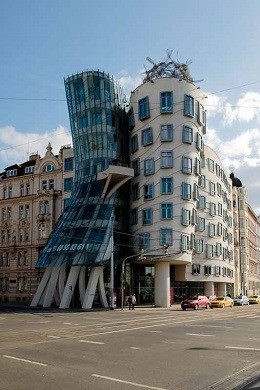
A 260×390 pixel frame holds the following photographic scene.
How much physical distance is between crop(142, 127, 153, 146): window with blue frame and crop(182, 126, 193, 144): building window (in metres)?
4.08

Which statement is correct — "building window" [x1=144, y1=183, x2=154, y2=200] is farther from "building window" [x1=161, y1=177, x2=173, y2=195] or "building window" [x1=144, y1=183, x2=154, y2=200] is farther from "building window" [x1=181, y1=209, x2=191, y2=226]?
"building window" [x1=181, y1=209, x2=191, y2=226]

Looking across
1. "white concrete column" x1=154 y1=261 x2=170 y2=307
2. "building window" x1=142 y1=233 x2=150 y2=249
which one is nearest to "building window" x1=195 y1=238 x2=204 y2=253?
"white concrete column" x1=154 y1=261 x2=170 y2=307

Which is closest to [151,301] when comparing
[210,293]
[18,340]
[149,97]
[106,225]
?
[210,293]

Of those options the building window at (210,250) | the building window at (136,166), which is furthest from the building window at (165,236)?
the building window at (210,250)

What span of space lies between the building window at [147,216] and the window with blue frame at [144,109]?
38.9ft

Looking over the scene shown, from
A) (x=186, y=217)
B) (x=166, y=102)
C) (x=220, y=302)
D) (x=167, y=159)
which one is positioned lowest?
(x=220, y=302)

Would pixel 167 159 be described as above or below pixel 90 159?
below

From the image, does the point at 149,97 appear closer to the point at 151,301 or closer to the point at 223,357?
the point at 151,301

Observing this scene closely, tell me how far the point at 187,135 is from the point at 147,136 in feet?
16.7

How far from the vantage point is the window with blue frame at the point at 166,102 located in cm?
5898

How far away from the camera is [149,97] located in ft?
199

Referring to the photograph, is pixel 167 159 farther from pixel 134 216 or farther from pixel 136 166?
pixel 134 216

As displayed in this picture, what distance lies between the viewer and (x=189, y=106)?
5950 cm

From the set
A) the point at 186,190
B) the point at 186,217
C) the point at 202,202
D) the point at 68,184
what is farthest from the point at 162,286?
the point at 68,184
